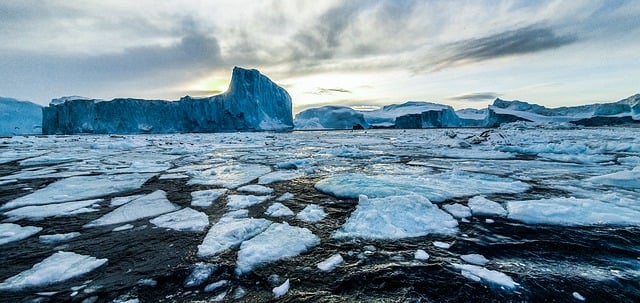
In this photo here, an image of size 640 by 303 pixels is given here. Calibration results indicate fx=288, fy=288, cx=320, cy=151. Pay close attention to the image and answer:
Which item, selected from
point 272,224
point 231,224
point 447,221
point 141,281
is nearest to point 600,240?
point 447,221

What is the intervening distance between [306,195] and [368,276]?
8.18 feet

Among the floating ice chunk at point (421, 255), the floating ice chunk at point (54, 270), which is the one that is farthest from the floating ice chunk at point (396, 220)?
the floating ice chunk at point (54, 270)

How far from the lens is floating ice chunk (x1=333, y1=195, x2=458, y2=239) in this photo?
2.94m

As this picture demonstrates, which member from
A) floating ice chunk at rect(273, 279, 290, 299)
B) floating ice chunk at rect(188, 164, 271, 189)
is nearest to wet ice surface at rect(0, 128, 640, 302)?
floating ice chunk at rect(273, 279, 290, 299)

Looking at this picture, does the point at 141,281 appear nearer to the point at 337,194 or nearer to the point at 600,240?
the point at 337,194

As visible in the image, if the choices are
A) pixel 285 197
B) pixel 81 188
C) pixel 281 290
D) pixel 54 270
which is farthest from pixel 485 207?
pixel 81 188

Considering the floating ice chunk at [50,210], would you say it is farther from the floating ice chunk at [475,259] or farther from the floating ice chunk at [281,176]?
the floating ice chunk at [475,259]

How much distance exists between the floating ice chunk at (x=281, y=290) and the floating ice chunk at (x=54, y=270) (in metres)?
1.53

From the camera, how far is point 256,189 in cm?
496

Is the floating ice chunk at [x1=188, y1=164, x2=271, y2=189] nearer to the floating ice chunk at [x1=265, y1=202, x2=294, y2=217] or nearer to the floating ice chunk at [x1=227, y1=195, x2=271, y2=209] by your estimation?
the floating ice chunk at [x1=227, y1=195, x2=271, y2=209]

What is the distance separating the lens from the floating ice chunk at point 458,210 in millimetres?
3440

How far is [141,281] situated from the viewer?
2.09 meters

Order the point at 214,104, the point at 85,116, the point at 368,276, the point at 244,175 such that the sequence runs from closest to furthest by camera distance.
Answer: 1. the point at 368,276
2. the point at 244,175
3. the point at 85,116
4. the point at 214,104

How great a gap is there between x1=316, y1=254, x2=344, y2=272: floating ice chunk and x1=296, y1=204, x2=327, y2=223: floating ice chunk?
3.13ft
